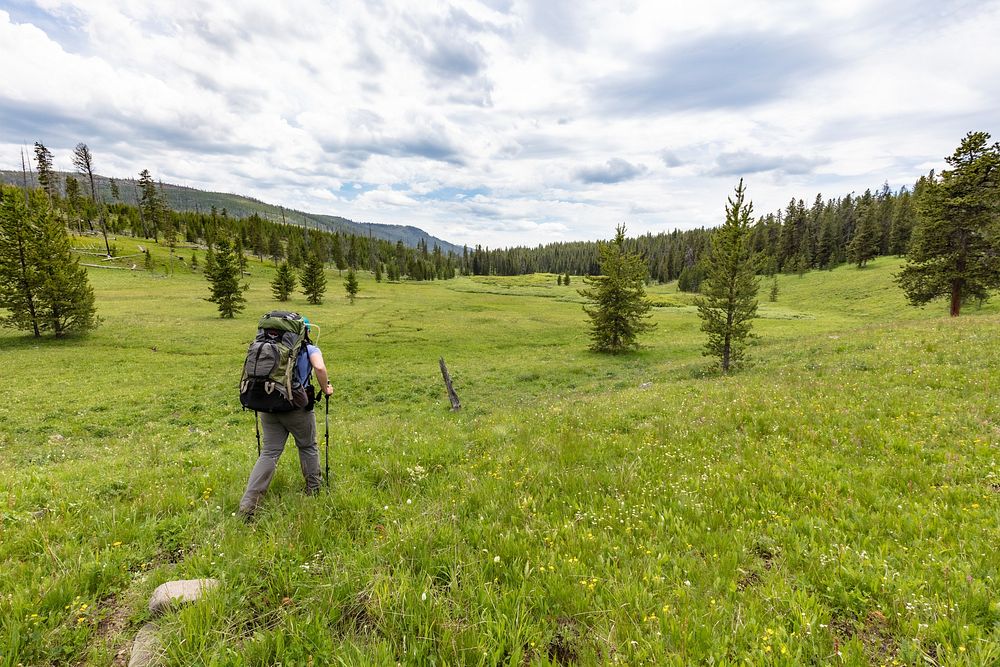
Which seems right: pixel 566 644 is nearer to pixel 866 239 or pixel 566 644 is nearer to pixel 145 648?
pixel 145 648

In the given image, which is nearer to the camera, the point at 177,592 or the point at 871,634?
the point at 871,634

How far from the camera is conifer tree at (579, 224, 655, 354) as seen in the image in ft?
116

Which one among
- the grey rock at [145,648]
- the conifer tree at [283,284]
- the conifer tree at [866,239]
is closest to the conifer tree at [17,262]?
the conifer tree at [283,284]

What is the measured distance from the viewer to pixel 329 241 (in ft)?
526

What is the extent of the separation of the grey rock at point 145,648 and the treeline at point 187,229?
99.7m

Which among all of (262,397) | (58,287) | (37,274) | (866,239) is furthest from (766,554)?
(866,239)

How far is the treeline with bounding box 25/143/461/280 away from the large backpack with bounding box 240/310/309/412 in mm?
96418

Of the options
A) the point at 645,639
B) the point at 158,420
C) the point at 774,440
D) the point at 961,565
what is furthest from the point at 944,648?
the point at 158,420

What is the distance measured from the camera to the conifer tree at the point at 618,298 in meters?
35.2

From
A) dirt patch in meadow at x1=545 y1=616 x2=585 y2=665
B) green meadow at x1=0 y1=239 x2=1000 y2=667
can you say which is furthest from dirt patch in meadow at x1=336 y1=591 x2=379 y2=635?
dirt patch in meadow at x1=545 y1=616 x2=585 y2=665

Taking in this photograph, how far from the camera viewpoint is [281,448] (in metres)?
6.61

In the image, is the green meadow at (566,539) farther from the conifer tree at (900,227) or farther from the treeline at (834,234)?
the conifer tree at (900,227)

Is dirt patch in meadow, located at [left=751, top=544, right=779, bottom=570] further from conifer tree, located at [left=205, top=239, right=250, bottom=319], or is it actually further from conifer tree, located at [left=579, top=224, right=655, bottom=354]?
conifer tree, located at [left=205, top=239, right=250, bottom=319]

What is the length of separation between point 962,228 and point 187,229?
177 m
